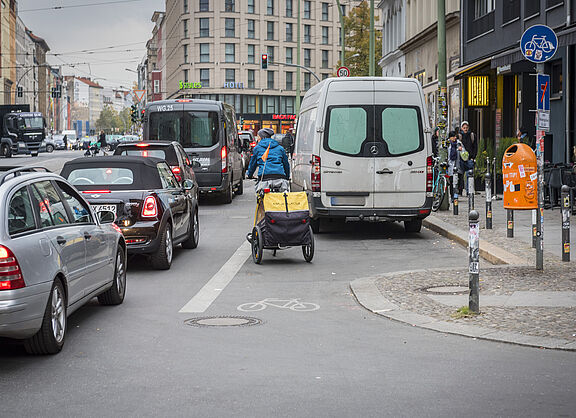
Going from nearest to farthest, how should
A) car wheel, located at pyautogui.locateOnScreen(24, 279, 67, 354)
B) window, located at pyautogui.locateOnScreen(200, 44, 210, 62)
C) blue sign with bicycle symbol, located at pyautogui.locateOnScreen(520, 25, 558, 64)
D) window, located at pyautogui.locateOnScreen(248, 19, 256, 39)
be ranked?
car wheel, located at pyautogui.locateOnScreen(24, 279, 67, 354)
blue sign with bicycle symbol, located at pyautogui.locateOnScreen(520, 25, 558, 64)
window, located at pyautogui.locateOnScreen(200, 44, 210, 62)
window, located at pyautogui.locateOnScreen(248, 19, 256, 39)

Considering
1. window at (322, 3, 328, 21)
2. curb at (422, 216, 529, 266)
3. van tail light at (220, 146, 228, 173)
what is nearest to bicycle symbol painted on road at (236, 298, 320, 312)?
curb at (422, 216, 529, 266)

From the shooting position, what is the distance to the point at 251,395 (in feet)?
19.0

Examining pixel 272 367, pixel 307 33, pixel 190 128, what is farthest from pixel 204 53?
pixel 272 367

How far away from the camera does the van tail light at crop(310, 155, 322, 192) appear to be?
16.1 metres

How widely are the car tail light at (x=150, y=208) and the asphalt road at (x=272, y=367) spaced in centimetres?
161

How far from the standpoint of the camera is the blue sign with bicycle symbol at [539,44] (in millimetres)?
11297

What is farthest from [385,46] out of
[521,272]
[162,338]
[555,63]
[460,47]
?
[162,338]

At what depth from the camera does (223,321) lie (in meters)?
8.48

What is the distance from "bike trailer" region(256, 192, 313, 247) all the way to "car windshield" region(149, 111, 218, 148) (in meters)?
12.4

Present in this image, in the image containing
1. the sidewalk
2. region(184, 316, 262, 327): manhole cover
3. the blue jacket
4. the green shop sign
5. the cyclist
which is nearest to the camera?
the sidewalk

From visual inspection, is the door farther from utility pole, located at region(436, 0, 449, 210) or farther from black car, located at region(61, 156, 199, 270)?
utility pole, located at region(436, 0, 449, 210)

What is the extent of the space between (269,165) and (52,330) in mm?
7715

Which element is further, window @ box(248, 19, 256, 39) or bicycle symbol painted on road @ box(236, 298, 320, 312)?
window @ box(248, 19, 256, 39)

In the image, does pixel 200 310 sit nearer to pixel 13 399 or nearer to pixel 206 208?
pixel 13 399
